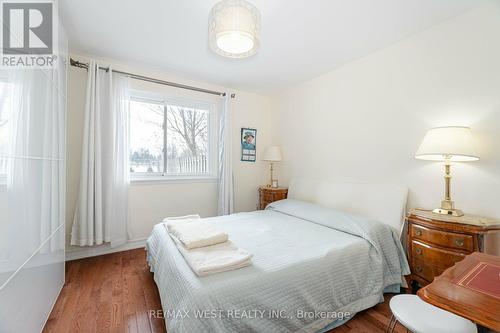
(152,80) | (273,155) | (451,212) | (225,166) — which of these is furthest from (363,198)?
(152,80)

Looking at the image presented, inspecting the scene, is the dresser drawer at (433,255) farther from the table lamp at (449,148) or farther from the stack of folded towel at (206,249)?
the stack of folded towel at (206,249)

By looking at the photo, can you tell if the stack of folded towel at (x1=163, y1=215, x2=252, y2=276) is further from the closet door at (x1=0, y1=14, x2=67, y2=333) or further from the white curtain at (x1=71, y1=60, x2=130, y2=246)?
the white curtain at (x1=71, y1=60, x2=130, y2=246)

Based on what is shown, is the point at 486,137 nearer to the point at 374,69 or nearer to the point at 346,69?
the point at 374,69

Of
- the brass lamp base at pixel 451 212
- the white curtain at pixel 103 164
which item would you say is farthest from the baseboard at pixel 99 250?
the brass lamp base at pixel 451 212

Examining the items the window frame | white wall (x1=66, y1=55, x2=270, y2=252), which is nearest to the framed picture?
white wall (x1=66, y1=55, x2=270, y2=252)

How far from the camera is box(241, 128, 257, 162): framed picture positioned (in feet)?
12.6

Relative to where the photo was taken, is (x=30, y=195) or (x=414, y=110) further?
(x=414, y=110)

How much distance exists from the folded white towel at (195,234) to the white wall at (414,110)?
1.89m

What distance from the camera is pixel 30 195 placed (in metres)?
1.33

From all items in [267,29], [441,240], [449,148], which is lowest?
[441,240]

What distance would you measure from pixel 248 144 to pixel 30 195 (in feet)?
9.63

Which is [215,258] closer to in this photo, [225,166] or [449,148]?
[449,148]

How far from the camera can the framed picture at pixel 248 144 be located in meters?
3.84

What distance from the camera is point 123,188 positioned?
276 cm
